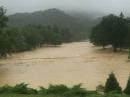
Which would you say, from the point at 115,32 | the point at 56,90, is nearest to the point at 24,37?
the point at 115,32

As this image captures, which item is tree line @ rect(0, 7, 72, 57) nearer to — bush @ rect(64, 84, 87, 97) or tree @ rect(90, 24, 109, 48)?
tree @ rect(90, 24, 109, 48)

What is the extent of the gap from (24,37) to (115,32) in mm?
25437

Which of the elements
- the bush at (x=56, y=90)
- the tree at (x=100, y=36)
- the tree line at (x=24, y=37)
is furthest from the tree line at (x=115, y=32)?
the bush at (x=56, y=90)

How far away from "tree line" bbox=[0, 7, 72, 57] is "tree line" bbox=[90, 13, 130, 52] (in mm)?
14618

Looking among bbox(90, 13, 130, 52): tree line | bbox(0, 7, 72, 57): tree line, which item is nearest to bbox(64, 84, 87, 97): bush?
bbox(0, 7, 72, 57): tree line

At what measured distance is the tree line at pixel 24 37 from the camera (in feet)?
149

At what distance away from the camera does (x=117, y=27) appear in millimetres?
67375

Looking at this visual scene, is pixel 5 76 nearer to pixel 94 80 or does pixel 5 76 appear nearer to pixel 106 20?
pixel 94 80

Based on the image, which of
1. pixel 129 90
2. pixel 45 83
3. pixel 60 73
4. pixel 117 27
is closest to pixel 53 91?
pixel 129 90

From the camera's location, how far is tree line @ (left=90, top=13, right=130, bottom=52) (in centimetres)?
6638

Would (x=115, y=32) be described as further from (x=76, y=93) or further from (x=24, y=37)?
(x=76, y=93)

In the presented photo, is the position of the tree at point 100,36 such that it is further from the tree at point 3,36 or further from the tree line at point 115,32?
the tree at point 3,36

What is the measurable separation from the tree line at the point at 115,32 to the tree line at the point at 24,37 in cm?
1462

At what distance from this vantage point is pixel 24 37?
85.2 m
